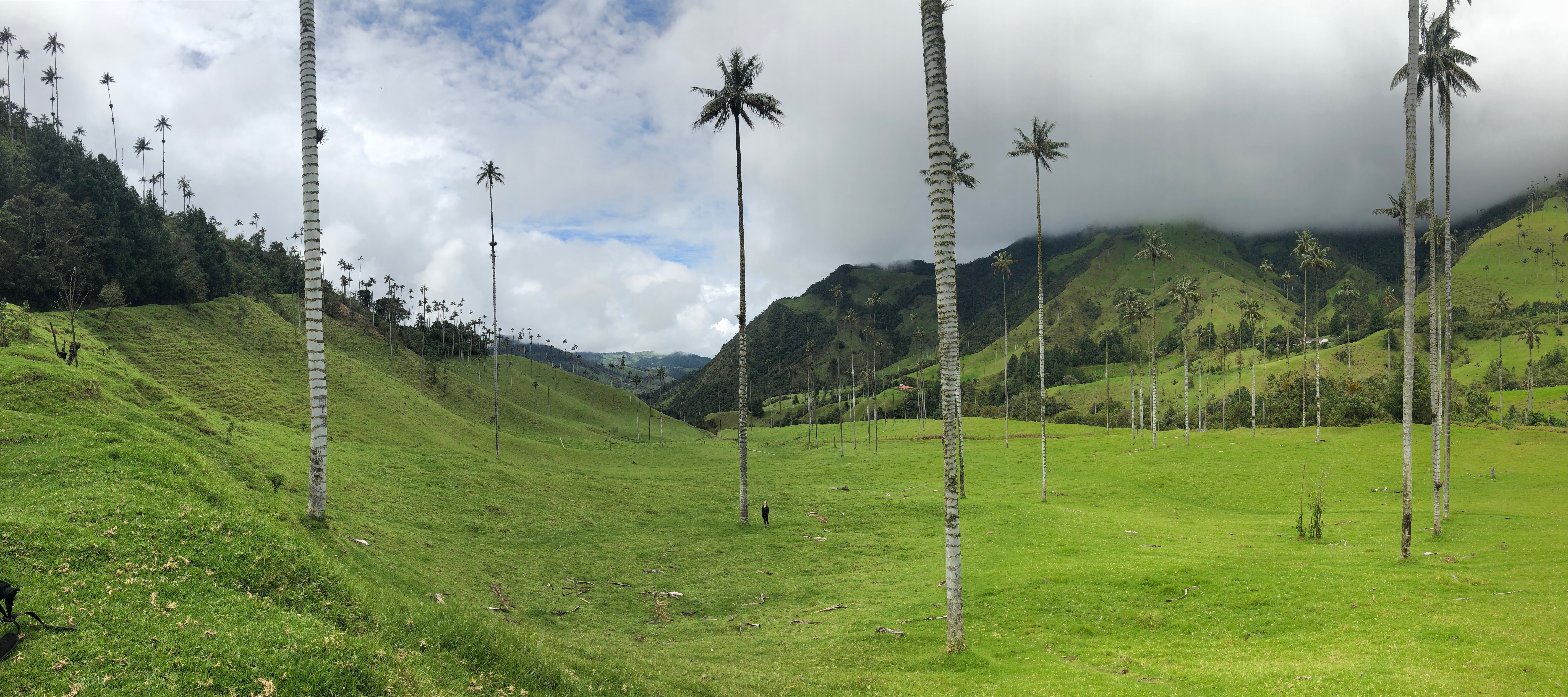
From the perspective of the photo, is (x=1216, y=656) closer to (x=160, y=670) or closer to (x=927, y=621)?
(x=927, y=621)

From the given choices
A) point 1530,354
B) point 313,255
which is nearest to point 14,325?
point 313,255

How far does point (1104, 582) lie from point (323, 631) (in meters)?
22.4

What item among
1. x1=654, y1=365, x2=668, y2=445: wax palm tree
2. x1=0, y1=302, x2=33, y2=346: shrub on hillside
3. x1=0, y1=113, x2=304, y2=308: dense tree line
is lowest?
x1=654, y1=365, x2=668, y2=445: wax palm tree

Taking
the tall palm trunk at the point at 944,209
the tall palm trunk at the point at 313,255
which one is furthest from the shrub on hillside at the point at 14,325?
the tall palm trunk at the point at 944,209

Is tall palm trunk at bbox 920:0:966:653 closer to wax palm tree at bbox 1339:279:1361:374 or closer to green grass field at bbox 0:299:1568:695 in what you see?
green grass field at bbox 0:299:1568:695

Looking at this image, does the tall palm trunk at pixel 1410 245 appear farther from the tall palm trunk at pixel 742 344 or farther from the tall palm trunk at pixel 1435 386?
the tall palm trunk at pixel 742 344

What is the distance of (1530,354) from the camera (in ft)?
298

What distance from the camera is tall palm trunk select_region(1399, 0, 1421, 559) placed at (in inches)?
886

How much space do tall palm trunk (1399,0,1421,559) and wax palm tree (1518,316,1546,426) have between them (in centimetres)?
7918

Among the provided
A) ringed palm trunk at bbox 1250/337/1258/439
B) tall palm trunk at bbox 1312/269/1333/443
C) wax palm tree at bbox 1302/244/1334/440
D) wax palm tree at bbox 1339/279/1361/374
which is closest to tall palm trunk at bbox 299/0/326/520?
tall palm trunk at bbox 1312/269/1333/443

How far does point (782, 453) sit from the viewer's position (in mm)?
91250

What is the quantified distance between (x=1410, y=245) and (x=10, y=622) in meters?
38.6

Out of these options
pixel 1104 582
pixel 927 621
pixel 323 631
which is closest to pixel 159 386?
pixel 323 631

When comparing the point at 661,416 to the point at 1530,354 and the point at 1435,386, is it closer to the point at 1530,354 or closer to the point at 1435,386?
the point at 1435,386
